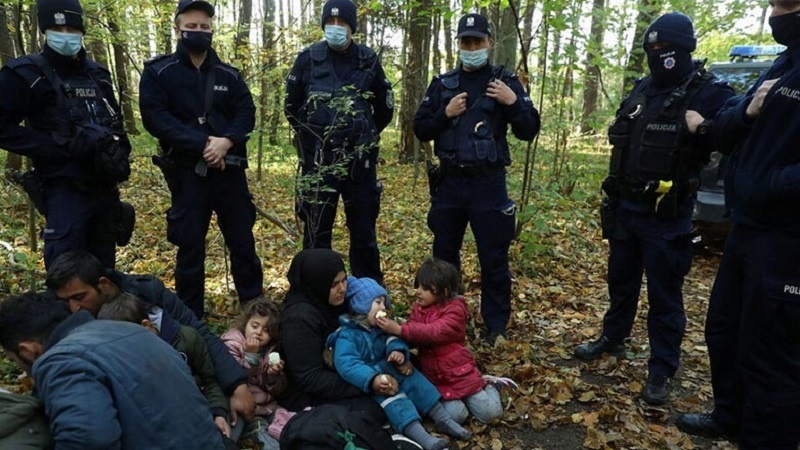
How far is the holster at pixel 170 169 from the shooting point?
13.1 ft

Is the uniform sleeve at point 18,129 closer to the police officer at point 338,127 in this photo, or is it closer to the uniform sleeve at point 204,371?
the uniform sleeve at point 204,371

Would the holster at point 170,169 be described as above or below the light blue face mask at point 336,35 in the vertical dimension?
below

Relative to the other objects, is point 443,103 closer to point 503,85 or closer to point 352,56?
point 503,85

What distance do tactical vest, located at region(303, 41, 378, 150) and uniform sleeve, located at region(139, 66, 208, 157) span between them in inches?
36.1

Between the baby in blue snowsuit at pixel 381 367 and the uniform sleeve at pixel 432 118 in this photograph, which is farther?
the uniform sleeve at pixel 432 118

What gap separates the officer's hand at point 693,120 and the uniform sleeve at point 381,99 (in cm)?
237

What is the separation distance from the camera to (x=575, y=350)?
4348mm

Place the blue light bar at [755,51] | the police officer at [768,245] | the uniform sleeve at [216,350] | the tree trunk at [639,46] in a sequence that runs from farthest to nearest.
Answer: the tree trunk at [639,46] → the blue light bar at [755,51] → the uniform sleeve at [216,350] → the police officer at [768,245]

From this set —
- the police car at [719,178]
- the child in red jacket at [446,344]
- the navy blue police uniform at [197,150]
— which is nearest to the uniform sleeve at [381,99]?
the navy blue police uniform at [197,150]

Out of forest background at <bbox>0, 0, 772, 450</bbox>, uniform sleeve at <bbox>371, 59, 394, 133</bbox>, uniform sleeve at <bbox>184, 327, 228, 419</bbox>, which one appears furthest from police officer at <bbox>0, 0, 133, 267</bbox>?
uniform sleeve at <bbox>371, 59, 394, 133</bbox>

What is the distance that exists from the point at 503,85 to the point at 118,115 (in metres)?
2.95

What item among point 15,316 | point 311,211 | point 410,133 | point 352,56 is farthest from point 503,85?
point 410,133

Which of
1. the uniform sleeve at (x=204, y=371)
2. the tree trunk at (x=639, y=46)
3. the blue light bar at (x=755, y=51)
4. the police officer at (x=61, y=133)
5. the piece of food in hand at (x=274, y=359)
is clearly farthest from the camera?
the tree trunk at (x=639, y=46)

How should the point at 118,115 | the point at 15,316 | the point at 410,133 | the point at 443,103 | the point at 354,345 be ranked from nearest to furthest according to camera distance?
the point at 15,316 → the point at 354,345 → the point at 118,115 → the point at 443,103 → the point at 410,133
